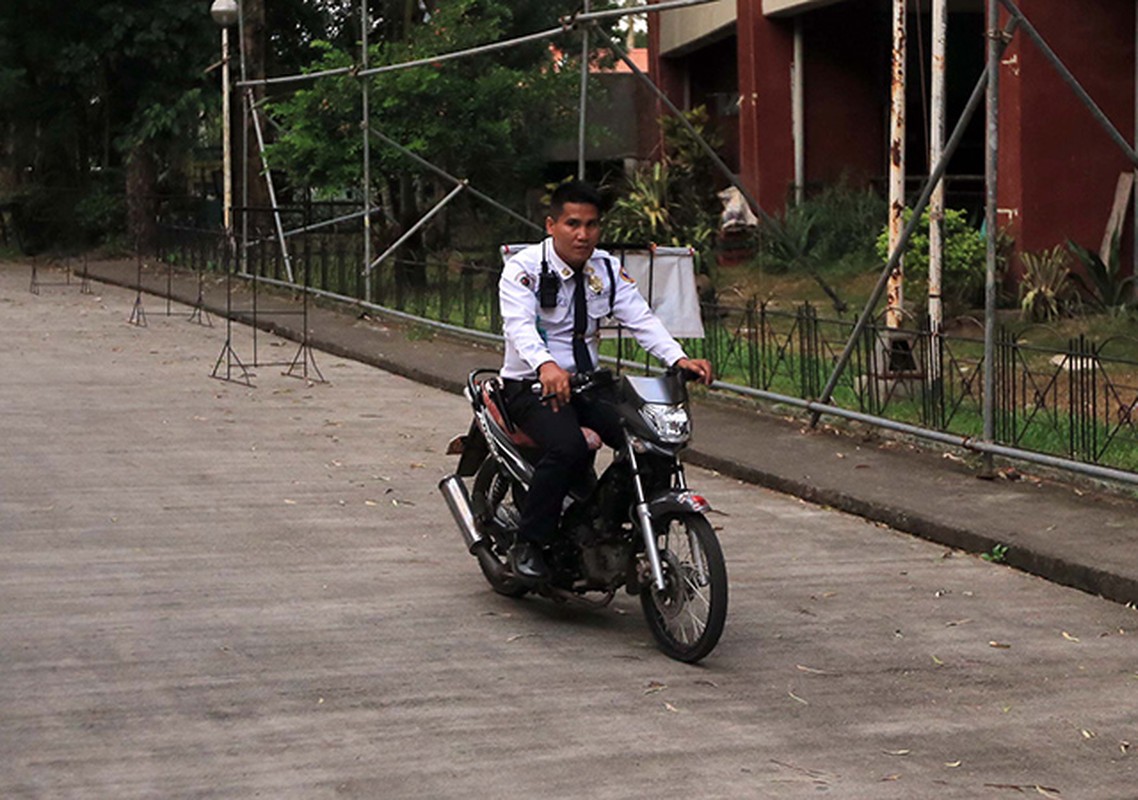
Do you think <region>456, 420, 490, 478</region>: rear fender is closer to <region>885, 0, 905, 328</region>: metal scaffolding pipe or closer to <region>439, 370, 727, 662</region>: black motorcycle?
<region>439, 370, 727, 662</region>: black motorcycle

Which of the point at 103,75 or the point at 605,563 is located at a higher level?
the point at 103,75

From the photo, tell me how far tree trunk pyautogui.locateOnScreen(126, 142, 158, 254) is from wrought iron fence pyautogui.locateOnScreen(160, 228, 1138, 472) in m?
19.8

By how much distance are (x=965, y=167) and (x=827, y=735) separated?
70.9ft

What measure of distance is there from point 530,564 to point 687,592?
0.81m

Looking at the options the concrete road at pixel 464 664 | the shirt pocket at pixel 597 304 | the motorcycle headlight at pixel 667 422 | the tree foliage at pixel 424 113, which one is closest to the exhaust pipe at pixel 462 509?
the concrete road at pixel 464 664

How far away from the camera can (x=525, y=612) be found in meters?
7.55

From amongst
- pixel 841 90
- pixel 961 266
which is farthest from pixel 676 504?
pixel 841 90

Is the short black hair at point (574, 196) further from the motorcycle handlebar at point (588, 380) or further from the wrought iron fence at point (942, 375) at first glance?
the wrought iron fence at point (942, 375)

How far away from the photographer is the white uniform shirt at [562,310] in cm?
732

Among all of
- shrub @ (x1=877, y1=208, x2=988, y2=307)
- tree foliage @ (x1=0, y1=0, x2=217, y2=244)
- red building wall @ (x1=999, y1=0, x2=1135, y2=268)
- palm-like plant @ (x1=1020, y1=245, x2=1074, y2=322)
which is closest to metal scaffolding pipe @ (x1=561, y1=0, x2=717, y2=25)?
shrub @ (x1=877, y1=208, x2=988, y2=307)

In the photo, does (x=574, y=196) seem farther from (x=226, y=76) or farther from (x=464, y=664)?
(x=226, y=76)

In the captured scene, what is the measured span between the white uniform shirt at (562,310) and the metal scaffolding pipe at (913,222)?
326 cm

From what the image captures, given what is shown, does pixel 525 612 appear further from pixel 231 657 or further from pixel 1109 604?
pixel 1109 604

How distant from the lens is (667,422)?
6832 mm
